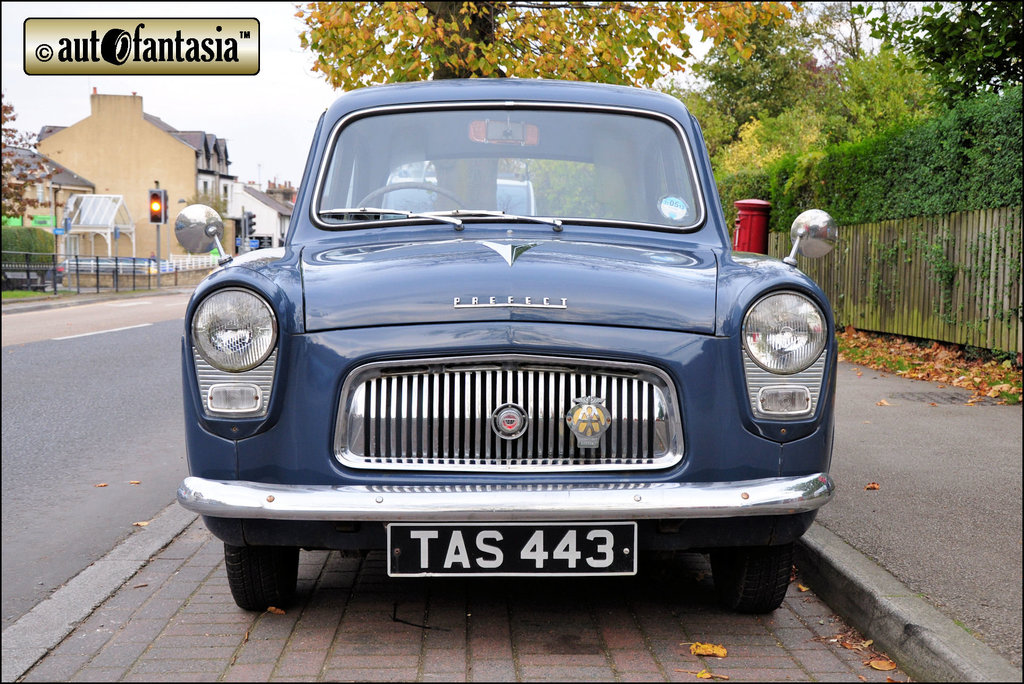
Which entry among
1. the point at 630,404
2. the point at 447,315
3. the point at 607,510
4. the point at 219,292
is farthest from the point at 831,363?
the point at 219,292

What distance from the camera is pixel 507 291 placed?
11.0 feet

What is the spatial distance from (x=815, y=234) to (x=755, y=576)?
138 cm

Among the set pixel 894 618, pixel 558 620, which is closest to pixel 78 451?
pixel 558 620

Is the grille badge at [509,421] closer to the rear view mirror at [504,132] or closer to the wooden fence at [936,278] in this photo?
the rear view mirror at [504,132]

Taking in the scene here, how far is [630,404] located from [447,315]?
2.02ft

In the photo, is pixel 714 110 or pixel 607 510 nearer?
pixel 607 510

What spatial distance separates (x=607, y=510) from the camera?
3.18m

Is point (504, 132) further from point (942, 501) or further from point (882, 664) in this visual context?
point (942, 501)

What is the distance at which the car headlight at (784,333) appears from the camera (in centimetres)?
338

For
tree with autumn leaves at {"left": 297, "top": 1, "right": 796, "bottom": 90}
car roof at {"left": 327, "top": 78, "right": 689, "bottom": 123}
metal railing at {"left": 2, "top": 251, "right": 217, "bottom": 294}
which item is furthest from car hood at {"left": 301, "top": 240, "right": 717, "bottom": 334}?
metal railing at {"left": 2, "top": 251, "right": 217, "bottom": 294}

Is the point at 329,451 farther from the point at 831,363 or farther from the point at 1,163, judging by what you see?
the point at 1,163

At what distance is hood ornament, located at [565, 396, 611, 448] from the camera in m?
3.26

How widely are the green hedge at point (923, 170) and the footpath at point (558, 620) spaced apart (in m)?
5.73

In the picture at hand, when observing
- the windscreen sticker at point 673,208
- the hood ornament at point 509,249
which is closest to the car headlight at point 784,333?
the hood ornament at point 509,249
